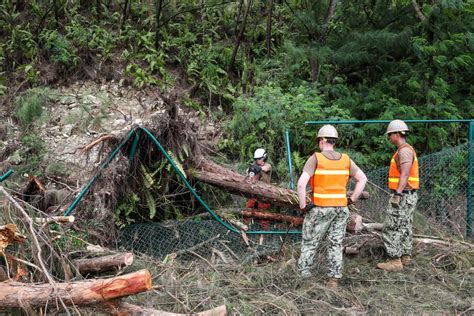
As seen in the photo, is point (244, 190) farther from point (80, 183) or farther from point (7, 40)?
point (7, 40)

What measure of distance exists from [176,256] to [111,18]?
9.70 m

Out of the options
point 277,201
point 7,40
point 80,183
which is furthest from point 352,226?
point 7,40

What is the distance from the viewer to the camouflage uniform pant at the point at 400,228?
6684 mm

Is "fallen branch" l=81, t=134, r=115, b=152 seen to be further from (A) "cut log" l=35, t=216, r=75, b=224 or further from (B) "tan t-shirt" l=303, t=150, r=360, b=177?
(B) "tan t-shirt" l=303, t=150, r=360, b=177

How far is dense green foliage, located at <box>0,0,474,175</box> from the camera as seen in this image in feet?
35.7

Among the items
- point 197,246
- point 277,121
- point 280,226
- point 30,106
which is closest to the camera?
point 197,246

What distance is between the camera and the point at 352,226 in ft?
22.9

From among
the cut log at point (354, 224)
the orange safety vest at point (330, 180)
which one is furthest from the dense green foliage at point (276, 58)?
the orange safety vest at point (330, 180)

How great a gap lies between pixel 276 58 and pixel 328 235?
858 centimetres

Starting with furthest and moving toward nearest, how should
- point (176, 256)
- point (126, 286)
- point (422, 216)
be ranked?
point (422, 216)
point (176, 256)
point (126, 286)

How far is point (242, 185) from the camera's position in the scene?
7.28 m

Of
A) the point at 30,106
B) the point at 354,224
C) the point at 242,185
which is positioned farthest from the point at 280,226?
the point at 30,106

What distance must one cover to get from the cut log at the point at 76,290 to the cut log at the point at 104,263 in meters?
0.77

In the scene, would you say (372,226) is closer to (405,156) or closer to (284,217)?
(284,217)
